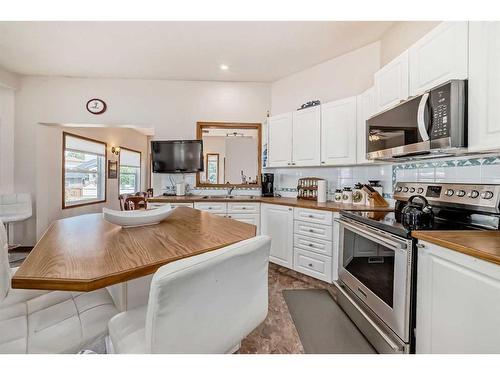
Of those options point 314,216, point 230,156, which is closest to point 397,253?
point 314,216

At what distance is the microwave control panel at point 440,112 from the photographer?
4.67 ft

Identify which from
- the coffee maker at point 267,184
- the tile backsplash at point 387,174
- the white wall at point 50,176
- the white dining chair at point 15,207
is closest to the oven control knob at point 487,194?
the tile backsplash at point 387,174

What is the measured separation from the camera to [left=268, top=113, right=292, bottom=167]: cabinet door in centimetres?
325

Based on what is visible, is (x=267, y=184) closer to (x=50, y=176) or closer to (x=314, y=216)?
(x=314, y=216)

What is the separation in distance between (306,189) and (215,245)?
8.08 feet

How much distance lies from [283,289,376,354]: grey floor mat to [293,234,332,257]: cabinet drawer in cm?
42

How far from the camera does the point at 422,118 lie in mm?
1570

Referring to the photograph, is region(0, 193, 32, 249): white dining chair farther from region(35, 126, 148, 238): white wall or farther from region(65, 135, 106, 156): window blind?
region(65, 135, 106, 156): window blind

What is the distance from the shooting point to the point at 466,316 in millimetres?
1067

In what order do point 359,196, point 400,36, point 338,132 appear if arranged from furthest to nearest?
point 338,132
point 359,196
point 400,36

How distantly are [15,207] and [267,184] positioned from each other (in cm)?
373

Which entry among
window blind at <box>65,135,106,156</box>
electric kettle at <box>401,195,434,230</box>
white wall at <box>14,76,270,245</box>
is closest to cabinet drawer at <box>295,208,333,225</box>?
electric kettle at <box>401,195,434,230</box>

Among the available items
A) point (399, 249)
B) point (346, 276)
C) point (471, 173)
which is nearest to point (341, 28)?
point (471, 173)
